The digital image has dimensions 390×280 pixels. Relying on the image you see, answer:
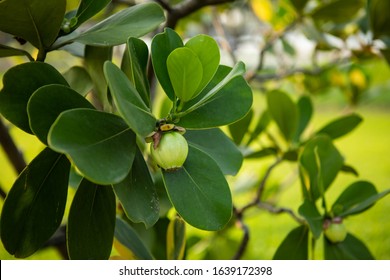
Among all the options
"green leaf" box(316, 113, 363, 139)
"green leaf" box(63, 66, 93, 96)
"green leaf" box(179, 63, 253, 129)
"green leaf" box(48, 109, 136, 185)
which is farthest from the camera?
"green leaf" box(316, 113, 363, 139)

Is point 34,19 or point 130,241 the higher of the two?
point 34,19

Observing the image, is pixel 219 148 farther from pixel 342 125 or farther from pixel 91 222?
pixel 342 125

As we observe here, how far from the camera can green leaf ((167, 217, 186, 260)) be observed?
0.62 m

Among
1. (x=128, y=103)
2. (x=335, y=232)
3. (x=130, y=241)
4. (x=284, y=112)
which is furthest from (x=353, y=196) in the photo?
(x=128, y=103)

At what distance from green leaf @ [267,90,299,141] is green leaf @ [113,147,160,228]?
0.41 meters

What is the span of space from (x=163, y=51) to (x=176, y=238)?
1.03ft

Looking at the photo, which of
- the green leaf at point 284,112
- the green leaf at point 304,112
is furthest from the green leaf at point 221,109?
the green leaf at point 304,112

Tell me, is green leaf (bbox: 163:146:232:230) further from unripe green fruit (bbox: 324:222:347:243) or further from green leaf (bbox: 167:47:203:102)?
unripe green fruit (bbox: 324:222:347:243)

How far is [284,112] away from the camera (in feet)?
2.64

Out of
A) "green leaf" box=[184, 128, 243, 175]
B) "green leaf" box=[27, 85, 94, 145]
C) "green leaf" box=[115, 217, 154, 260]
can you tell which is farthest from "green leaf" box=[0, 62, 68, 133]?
"green leaf" box=[115, 217, 154, 260]

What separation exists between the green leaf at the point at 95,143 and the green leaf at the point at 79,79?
0.16m

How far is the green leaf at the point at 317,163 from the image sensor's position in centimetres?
61

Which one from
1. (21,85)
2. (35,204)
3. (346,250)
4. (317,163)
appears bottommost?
(346,250)
